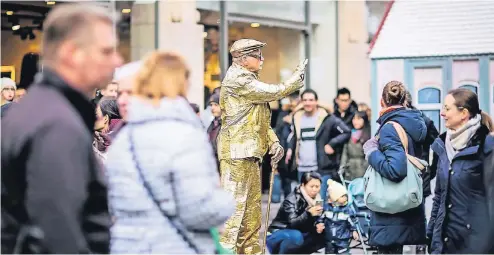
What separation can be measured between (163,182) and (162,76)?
445 millimetres

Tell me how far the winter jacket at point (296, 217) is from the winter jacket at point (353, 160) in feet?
10.5

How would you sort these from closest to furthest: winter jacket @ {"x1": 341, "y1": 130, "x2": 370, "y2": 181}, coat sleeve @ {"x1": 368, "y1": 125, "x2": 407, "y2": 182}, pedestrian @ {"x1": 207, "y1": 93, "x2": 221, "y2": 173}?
coat sleeve @ {"x1": 368, "y1": 125, "x2": 407, "y2": 182} → pedestrian @ {"x1": 207, "y1": 93, "x2": 221, "y2": 173} → winter jacket @ {"x1": 341, "y1": 130, "x2": 370, "y2": 181}

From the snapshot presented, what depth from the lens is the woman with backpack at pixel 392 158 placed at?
25.7 feet

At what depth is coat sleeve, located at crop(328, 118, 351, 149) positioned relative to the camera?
42.9ft

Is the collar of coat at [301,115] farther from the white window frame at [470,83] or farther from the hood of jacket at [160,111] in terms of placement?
the hood of jacket at [160,111]

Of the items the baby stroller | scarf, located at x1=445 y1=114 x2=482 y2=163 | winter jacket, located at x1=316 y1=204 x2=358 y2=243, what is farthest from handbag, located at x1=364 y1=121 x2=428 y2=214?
the baby stroller

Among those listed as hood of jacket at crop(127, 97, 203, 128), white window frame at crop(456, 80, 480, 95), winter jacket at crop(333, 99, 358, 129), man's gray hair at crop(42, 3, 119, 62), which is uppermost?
white window frame at crop(456, 80, 480, 95)

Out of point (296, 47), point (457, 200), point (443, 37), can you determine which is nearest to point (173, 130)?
point (457, 200)

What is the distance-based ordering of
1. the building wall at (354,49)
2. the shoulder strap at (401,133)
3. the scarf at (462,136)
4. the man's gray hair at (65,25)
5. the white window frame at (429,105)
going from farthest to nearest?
1. the building wall at (354,49)
2. the white window frame at (429,105)
3. the shoulder strap at (401,133)
4. the scarf at (462,136)
5. the man's gray hair at (65,25)

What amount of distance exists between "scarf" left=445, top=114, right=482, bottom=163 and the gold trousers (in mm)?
2053

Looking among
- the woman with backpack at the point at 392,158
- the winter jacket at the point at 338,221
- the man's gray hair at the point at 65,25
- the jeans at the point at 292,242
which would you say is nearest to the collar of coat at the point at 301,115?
the winter jacket at the point at 338,221

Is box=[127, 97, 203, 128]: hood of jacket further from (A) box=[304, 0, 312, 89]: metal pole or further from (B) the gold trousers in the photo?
(A) box=[304, 0, 312, 89]: metal pole

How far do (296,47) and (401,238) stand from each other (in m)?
12.1

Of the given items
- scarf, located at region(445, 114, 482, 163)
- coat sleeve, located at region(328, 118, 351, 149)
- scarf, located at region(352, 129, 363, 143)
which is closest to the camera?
scarf, located at region(445, 114, 482, 163)
